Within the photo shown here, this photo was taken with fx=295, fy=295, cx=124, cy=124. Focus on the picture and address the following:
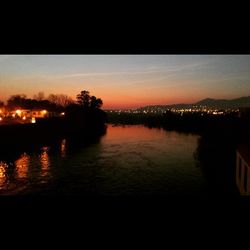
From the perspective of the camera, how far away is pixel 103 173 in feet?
66.6

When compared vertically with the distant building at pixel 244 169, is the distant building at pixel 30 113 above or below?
above

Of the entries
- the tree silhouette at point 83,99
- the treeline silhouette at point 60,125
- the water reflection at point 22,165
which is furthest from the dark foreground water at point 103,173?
the tree silhouette at point 83,99

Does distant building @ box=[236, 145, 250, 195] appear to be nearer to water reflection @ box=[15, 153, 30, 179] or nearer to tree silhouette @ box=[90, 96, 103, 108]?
water reflection @ box=[15, 153, 30, 179]

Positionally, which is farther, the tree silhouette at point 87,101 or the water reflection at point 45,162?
the tree silhouette at point 87,101

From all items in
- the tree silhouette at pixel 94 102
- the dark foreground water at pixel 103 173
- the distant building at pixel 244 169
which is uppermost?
the tree silhouette at pixel 94 102

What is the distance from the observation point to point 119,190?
16.2 meters

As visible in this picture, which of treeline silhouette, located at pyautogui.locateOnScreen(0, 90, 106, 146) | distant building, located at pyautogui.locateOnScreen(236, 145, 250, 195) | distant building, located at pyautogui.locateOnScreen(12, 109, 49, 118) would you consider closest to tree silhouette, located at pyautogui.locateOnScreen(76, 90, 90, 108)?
treeline silhouette, located at pyautogui.locateOnScreen(0, 90, 106, 146)

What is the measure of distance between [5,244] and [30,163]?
75.0ft

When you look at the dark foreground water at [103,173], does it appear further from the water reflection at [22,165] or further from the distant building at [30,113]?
the distant building at [30,113]

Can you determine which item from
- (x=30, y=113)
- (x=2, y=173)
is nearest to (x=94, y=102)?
(x=30, y=113)

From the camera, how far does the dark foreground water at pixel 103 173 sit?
1648 cm
